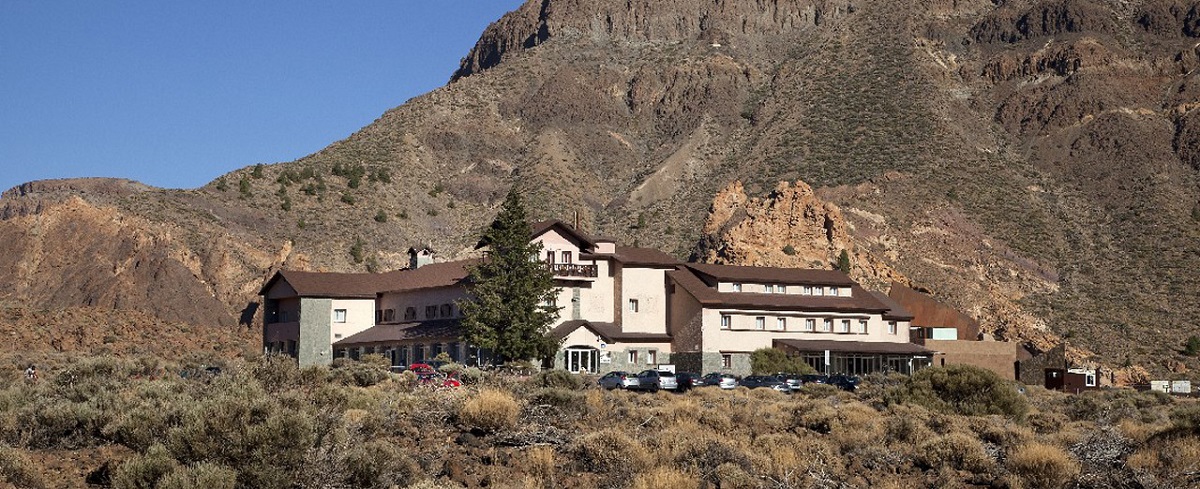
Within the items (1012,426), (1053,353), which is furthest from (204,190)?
(1012,426)

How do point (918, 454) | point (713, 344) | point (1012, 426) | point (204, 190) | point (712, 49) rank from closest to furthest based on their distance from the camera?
point (918, 454) < point (1012, 426) < point (713, 344) < point (204, 190) < point (712, 49)

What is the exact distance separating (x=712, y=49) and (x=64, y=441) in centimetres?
14901

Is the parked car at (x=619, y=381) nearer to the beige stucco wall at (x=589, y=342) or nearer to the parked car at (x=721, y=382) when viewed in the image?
the parked car at (x=721, y=382)

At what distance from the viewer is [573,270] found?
76.9m

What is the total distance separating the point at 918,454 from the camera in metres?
27.9

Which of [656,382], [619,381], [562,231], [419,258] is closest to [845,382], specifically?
[656,382]

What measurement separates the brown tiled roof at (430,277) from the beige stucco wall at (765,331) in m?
Answer: 14.5

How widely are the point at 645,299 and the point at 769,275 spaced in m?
8.63

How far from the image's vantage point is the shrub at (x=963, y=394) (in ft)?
136

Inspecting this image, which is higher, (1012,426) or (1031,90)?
(1031,90)

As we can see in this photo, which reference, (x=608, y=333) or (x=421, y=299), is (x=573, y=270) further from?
(x=421, y=299)

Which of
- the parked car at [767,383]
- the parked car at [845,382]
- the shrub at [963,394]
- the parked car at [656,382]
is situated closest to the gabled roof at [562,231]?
the parked car at [767,383]

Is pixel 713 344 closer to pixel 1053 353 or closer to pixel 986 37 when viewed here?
pixel 1053 353

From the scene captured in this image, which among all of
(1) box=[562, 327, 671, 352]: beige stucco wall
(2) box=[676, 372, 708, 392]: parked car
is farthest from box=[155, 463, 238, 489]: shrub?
(1) box=[562, 327, 671, 352]: beige stucco wall
